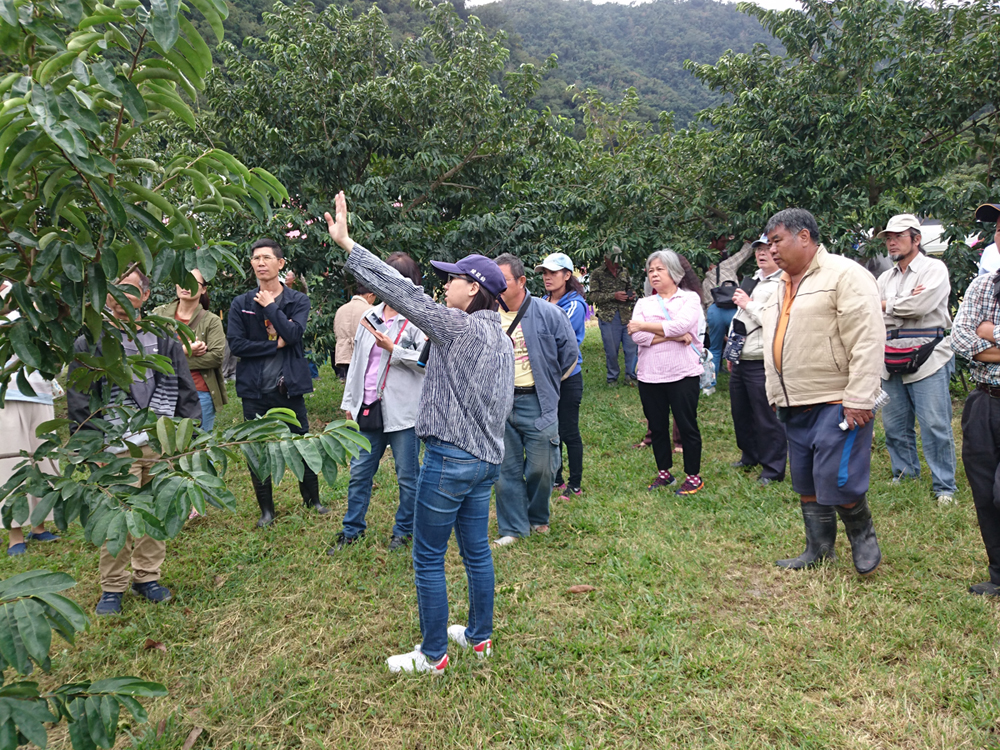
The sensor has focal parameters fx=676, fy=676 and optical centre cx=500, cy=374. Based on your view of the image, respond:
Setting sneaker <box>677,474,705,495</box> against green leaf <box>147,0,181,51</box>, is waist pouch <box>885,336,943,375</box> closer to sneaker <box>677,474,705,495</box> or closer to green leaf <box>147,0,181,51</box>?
sneaker <box>677,474,705,495</box>

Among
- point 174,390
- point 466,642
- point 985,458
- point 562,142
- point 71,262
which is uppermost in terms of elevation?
point 562,142

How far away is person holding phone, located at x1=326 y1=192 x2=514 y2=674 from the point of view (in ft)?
9.97

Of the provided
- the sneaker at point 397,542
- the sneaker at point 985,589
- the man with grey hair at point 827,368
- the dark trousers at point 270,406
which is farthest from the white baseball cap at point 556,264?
the sneaker at point 985,589

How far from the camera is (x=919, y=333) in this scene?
17.2 ft

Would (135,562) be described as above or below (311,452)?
below

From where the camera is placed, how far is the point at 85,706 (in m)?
1.63

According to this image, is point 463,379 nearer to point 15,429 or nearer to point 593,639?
point 593,639

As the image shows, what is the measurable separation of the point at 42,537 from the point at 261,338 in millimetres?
2362

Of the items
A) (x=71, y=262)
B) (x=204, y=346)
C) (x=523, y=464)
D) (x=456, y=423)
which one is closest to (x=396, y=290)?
(x=456, y=423)

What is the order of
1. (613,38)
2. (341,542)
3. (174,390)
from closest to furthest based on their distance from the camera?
(174,390) < (341,542) < (613,38)

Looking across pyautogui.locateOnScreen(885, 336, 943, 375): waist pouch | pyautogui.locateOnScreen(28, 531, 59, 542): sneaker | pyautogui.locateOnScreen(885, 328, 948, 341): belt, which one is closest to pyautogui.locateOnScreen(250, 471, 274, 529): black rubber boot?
pyautogui.locateOnScreen(28, 531, 59, 542): sneaker

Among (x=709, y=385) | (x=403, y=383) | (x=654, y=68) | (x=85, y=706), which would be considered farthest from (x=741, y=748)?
(x=654, y=68)

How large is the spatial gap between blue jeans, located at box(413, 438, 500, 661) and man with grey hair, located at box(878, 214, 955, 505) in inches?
145

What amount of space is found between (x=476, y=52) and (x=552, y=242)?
2.64 metres
